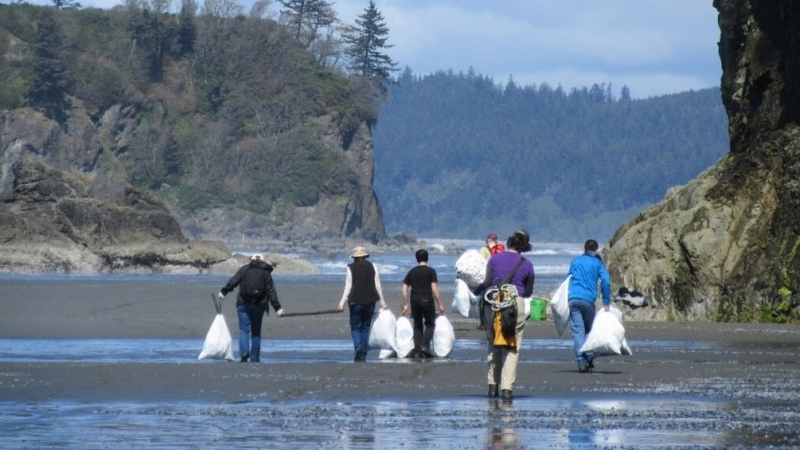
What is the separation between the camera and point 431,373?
1675 centimetres

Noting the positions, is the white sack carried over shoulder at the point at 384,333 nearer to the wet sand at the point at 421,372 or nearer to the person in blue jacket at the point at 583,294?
the wet sand at the point at 421,372

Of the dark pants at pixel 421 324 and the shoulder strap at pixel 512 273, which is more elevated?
the shoulder strap at pixel 512 273

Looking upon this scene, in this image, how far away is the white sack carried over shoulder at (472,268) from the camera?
2317 cm

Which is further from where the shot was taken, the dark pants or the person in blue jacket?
the dark pants

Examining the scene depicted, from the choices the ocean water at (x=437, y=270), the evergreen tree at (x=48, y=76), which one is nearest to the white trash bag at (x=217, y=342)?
the ocean water at (x=437, y=270)

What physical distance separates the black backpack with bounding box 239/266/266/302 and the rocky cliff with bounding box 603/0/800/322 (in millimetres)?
10000

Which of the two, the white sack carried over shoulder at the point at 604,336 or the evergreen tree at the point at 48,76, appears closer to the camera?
the white sack carried over shoulder at the point at 604,336

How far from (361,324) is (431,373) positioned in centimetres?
245

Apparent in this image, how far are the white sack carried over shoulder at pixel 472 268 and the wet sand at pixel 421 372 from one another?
3.10 feet

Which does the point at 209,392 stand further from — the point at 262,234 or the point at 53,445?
the point at 262,234

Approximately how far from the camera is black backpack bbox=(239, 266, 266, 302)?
18.9 m

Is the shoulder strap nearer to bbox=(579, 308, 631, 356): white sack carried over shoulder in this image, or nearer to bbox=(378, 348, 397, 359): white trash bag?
bbox=(579, 308, 631, 356): white sack carried over shoulder

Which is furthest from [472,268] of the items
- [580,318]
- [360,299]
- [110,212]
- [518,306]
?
[110,212]

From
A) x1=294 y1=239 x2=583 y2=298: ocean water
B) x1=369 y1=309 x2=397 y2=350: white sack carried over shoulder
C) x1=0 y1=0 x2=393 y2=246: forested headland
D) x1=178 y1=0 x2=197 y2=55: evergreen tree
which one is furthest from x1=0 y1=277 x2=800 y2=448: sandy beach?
x1=178 y1=0 x2=197 y2=55: evergreen tree
